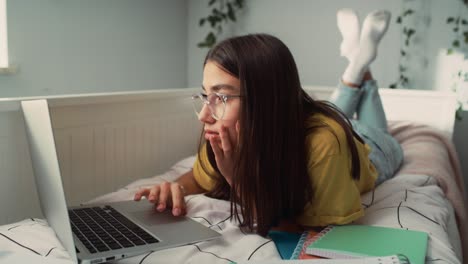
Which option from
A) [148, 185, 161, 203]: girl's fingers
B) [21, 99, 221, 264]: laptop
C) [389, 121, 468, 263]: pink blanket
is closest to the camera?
[21, 99, 221, 264]: laptop

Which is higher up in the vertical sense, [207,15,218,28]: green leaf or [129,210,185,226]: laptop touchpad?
[207,15,218,28]: green leaf

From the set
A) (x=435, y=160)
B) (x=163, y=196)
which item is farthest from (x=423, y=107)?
(x=163, y=196)

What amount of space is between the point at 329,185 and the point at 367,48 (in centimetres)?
91

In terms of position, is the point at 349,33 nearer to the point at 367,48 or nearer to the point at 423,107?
the point at 367,48

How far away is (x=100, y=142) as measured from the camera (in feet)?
4.01

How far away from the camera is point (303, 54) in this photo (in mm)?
2408

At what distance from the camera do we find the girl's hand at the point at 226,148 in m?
0.85

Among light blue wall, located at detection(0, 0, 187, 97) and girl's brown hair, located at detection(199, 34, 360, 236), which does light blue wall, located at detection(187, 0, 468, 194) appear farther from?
girl's brown hair, located at detection(199, 34, 360, 236)

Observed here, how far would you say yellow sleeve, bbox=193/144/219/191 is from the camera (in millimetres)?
1107

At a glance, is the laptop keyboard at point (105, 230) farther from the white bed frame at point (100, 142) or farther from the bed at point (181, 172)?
the white bed frame at point (100, 142)

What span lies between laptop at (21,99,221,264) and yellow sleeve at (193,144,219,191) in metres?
0.18

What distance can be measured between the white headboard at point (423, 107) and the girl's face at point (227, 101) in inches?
50.0

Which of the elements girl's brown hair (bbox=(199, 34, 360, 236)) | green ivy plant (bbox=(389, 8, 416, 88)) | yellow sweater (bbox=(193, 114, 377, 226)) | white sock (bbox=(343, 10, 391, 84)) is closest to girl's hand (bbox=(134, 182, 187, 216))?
girl's brown hair (bbox=(199, 34, 360, 236))

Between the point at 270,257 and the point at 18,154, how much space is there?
577 millimetres
